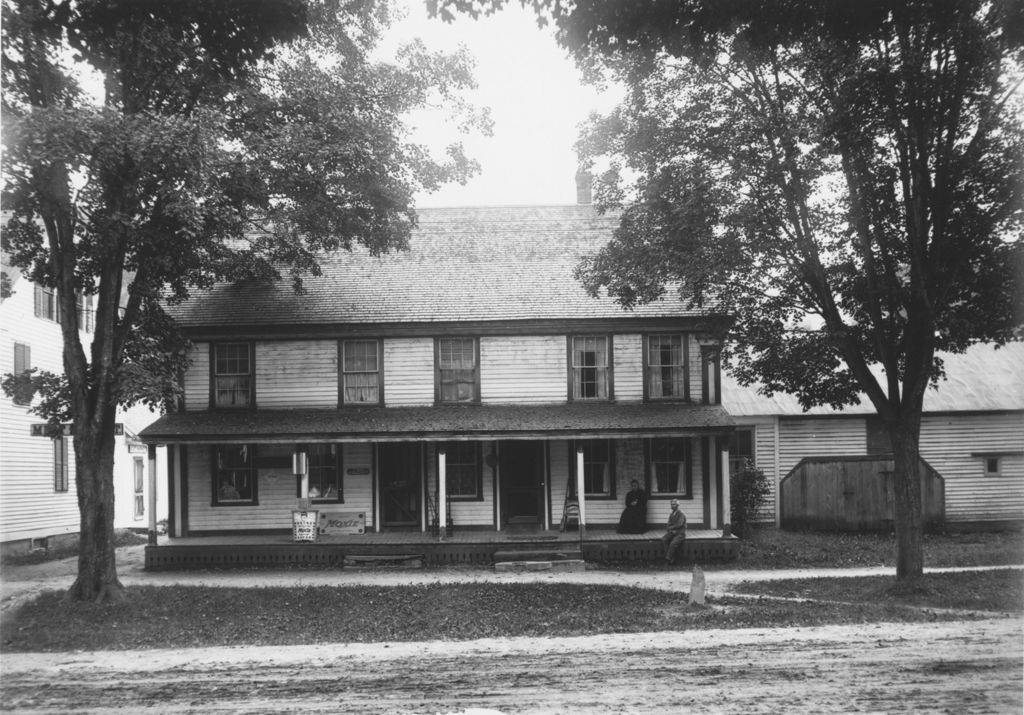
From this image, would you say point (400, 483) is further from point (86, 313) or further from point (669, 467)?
point (86, 313)

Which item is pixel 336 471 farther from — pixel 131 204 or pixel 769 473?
pixel 769 473

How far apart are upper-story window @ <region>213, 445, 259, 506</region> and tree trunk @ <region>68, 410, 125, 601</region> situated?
21.5ft

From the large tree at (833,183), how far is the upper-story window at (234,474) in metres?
10.5

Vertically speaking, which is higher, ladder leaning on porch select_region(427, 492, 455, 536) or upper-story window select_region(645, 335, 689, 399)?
upper-story window select_region(645, 335, 689, 399)

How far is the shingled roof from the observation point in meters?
20.7

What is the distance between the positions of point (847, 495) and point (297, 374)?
15817 mm

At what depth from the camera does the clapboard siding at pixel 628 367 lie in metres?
20.9

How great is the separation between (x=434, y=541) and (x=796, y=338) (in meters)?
9.46

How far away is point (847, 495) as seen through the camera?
76.7 feet

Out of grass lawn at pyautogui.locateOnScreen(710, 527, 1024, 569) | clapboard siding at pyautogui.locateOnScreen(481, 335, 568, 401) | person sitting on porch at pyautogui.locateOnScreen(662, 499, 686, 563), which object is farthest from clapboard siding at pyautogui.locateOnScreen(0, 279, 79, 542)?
grass lawn at pyautogui.locateOnScreen(710, 527, 1024, 569)

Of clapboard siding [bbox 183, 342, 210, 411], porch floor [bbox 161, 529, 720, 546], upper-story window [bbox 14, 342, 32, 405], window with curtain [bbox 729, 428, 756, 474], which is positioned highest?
upper-story window [bbox 14, 342, 32, 405]

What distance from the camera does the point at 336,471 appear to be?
69.0ft

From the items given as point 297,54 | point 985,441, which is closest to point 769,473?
point 985,441

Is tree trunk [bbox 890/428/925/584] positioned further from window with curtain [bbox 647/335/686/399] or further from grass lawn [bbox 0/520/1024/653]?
window with curtain [bbox 647/335/686/399]
